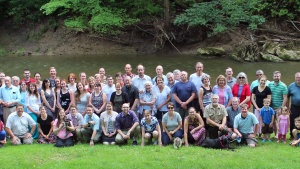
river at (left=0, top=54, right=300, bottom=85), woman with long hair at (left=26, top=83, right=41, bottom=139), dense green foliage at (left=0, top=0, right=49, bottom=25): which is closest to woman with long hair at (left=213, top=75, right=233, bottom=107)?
woman with long hair at (left=26, top=83, right=41, bottom=139)

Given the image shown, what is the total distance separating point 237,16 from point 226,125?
16.1 m

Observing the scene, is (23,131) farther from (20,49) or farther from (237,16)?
(20,49)

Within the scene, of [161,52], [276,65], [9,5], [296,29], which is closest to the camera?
[276,65]

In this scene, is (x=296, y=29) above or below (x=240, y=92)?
above

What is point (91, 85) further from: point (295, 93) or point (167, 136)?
point (295, 93)

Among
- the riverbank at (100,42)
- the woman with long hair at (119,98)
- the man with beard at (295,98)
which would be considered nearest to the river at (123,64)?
the riverbank at (100,42)

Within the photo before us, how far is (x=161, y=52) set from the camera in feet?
89.9

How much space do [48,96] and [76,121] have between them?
1.06m

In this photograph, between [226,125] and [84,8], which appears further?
[84,8]

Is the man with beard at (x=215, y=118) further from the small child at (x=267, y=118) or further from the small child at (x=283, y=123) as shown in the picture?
the small child at (x=283, y=123)

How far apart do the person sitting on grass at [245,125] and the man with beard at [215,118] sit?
0.89 feet

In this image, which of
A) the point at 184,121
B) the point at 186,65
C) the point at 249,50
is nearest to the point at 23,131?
the point at 184,121

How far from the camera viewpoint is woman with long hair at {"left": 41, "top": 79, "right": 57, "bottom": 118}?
30.5ft

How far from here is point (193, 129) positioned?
8398 mm
